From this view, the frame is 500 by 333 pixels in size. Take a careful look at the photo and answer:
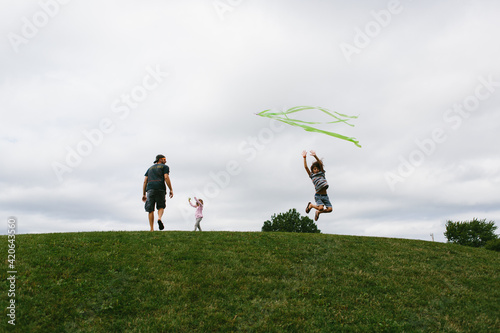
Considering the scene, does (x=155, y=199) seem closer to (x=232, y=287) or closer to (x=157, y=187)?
(x=157, y=187)

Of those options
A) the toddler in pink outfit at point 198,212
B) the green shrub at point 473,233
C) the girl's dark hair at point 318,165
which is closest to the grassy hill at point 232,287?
the girl's dark hair at point 318,165

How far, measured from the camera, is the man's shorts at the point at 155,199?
1402cm

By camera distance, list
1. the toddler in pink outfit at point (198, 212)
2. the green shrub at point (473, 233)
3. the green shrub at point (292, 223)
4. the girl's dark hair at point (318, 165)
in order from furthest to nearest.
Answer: the green shrub at point (292, 223) → the green shrub at point (473, 233) → the toddler in pink outfit at point (198, 212) → the girl's dark hair at point (318, 165)

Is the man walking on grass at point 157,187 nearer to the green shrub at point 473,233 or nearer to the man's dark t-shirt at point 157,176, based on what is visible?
the man's dark t-shirt at point 157,176

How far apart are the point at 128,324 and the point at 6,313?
103 inches

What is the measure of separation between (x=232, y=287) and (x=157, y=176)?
670cm

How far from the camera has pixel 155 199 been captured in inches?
555

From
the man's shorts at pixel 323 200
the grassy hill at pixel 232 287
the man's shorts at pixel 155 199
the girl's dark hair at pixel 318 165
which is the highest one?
the girl's dark hair at pixel 318 165

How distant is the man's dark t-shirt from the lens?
14.0 meters

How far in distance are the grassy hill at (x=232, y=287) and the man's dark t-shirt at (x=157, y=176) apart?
2.17 m

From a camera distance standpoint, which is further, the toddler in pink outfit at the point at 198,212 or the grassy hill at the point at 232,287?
the toddler in pink outfit at the point at 198,212

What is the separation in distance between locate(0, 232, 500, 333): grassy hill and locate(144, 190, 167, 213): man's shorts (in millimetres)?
1538

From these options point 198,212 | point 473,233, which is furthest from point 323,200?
point 473,233

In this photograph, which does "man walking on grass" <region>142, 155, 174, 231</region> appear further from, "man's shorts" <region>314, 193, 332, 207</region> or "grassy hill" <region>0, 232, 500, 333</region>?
"man's shorts" <region>314, 193, 332, 207</region>
